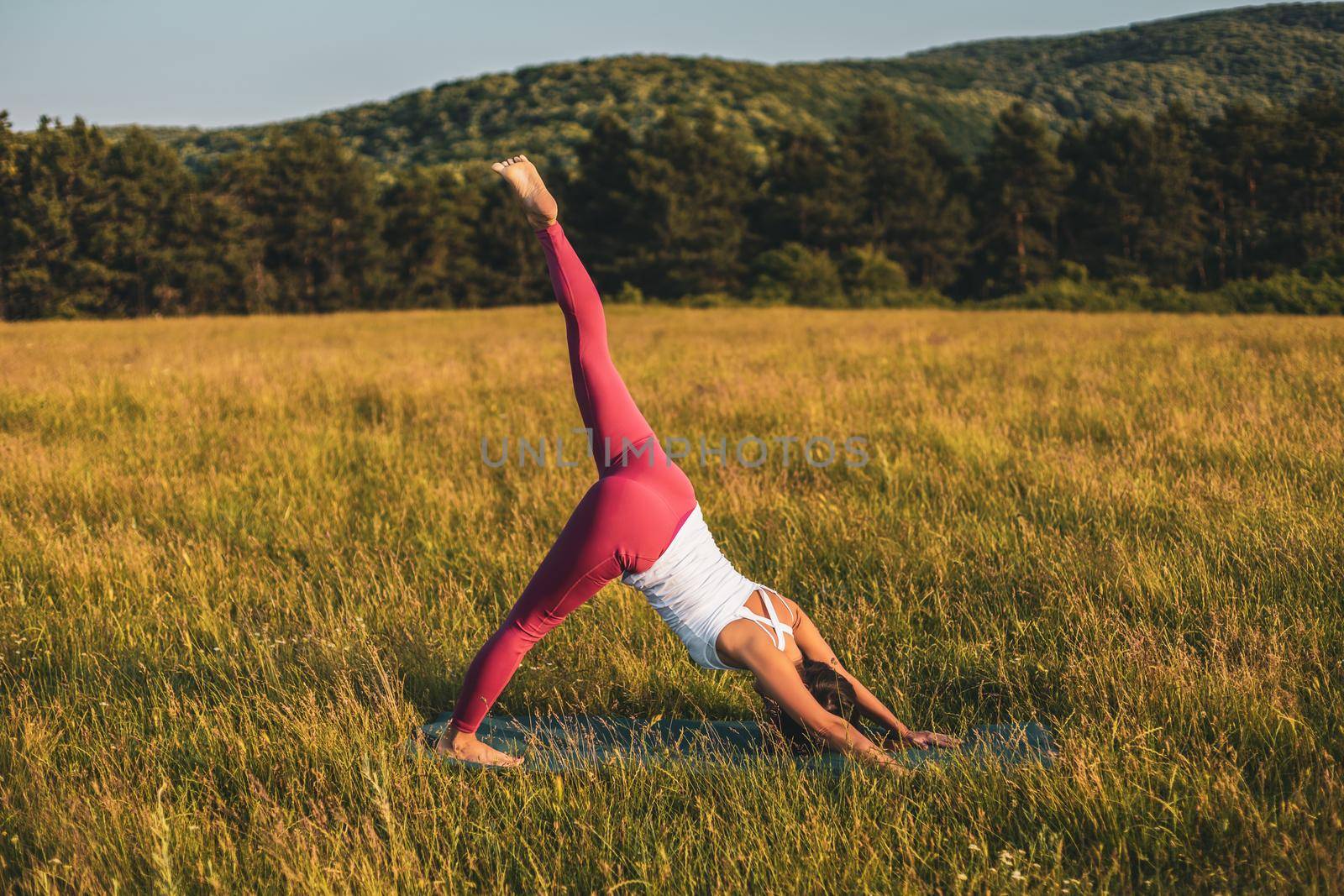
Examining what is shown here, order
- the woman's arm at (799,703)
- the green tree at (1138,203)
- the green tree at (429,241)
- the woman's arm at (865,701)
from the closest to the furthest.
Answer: the woman's arm at (799,703)
the woman's arm at (865,701)
the green tree at (1138,203)
the green tree at (429,241)

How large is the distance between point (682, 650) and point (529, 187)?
6.43 ft

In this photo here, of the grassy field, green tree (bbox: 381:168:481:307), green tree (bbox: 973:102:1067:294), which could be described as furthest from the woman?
green tree (bbox: 381:168:481:307)

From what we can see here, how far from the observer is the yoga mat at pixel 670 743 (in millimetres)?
2547

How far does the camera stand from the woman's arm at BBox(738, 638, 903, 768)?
94.2 inches

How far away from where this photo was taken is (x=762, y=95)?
10662 cm

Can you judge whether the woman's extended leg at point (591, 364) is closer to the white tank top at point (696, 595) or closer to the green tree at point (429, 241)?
the white tank top at point (696, 595)

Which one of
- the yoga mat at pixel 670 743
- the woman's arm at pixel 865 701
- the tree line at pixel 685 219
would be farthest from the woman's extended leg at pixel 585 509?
the tree line at pixel 685 219

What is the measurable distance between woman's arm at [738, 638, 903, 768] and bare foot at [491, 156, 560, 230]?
1.32 metres

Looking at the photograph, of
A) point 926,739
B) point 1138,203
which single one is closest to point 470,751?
point 926,739

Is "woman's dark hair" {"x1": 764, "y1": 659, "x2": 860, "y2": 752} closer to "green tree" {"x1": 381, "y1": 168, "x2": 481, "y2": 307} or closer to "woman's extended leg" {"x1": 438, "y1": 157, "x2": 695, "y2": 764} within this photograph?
"woman's extended leg" {"x1": 438, "y1": 157, "x2": 695, "y2": 764}

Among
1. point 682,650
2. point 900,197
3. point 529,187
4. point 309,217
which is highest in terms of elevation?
point 900,197

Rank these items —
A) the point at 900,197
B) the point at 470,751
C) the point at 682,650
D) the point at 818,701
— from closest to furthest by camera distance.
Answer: the point at 818,701, the point at 470,751, the point at 682,650, the point at 900,197

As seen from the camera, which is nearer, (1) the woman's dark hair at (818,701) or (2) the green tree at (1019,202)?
(1) the woman's dark hair at (818,701)

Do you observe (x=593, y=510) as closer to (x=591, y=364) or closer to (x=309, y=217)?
(x=591, y=364)
